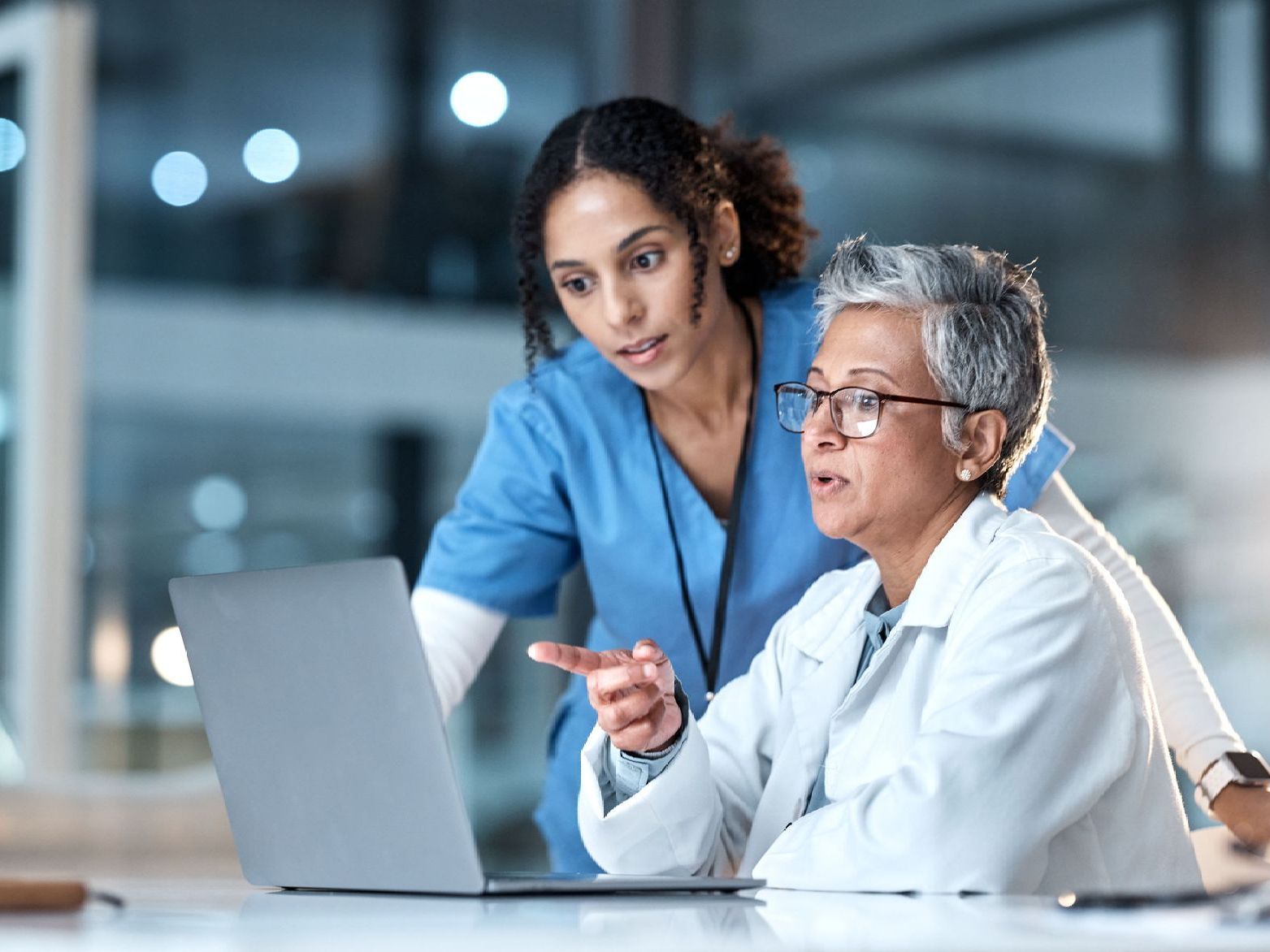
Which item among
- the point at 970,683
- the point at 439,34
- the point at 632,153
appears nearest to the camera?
the point at 970,683

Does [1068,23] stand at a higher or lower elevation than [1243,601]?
higher

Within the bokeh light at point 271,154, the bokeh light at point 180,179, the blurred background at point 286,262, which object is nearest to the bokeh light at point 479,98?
the blurred background at point 286,262

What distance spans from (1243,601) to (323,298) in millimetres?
2562

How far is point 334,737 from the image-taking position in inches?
45.5

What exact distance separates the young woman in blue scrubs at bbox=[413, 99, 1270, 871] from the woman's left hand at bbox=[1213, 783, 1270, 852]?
23cm

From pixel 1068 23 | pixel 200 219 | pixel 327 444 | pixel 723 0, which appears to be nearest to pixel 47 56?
pixel 200 219

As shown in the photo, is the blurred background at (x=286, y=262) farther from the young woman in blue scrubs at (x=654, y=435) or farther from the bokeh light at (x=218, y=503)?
the young woman in blue scrubs at (x=654, y=435)

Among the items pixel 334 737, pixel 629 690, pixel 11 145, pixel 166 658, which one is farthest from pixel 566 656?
pixel 11 145

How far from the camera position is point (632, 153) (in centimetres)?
184

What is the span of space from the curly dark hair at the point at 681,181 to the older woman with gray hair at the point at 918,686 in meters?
0.31

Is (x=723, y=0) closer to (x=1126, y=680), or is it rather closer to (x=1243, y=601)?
(x=1243, y=601)

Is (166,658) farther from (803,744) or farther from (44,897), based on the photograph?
(44,897)

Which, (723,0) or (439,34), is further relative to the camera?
(439,34)

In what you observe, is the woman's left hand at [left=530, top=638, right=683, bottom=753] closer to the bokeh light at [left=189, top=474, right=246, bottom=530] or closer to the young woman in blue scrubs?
the young woman in blue scrubs
